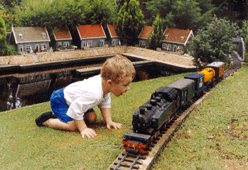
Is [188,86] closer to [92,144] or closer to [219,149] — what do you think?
[219,149]

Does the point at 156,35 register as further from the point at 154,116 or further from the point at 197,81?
the point at 154,116

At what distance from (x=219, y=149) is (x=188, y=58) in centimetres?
2241

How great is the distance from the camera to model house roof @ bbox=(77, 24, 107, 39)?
32950mm

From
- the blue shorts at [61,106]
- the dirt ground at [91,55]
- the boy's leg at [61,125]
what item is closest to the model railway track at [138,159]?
the boy's leg at [61,125]

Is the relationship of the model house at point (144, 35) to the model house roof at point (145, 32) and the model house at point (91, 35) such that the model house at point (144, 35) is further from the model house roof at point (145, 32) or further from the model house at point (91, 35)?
the model house at point (91, 35)

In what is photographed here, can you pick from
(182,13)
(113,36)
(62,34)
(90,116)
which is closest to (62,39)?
(62,34)

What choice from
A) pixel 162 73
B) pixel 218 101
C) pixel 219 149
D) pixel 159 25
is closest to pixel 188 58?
pixel 162 73

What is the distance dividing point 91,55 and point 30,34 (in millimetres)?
8785

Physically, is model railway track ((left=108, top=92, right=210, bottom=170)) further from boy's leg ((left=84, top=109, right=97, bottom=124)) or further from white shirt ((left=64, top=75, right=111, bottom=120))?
boy's leg ((left=84, top=109, right=97, bottom=124))

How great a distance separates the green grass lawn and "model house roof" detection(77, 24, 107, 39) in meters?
26.1

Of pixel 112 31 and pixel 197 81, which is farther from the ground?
pixel 112 31

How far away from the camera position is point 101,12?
3512 cm

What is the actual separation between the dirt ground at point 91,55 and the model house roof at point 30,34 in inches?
87.2

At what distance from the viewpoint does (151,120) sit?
5934 millimetres
